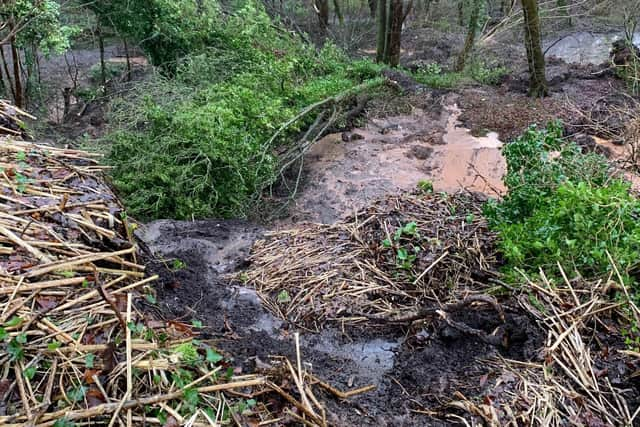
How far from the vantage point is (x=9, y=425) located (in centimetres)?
127

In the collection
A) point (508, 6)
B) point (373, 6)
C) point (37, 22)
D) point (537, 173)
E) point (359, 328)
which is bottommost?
point (359, 328)

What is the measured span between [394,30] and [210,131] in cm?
847

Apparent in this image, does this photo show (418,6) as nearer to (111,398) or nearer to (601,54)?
(601,54)

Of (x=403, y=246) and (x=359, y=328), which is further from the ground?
(x=403, y=246)

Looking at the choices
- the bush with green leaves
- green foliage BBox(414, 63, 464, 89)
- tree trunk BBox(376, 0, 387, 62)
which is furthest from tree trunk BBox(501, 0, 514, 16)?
the bush with green leaves

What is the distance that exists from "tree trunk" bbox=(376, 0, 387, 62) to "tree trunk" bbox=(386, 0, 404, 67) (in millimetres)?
154

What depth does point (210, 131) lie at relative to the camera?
639 centimetres

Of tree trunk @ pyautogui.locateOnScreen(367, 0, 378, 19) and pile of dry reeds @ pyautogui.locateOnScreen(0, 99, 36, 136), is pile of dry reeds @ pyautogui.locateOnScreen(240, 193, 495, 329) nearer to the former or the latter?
pile of dry reeds @ pyautogui.locateOnScreen(0, 99, 36, 136)

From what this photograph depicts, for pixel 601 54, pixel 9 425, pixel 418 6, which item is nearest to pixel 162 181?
pixel 9 425

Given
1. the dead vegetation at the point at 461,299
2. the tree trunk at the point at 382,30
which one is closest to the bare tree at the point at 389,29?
the tree trunk at the point at 382,30

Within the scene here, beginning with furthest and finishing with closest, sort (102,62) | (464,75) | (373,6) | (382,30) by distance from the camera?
(373,6) → (464,75) → (382,30) → (102,62)

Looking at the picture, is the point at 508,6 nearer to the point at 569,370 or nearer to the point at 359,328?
the point at 359,328

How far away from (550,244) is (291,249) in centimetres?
215

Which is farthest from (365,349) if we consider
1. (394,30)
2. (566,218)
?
(394,30)
